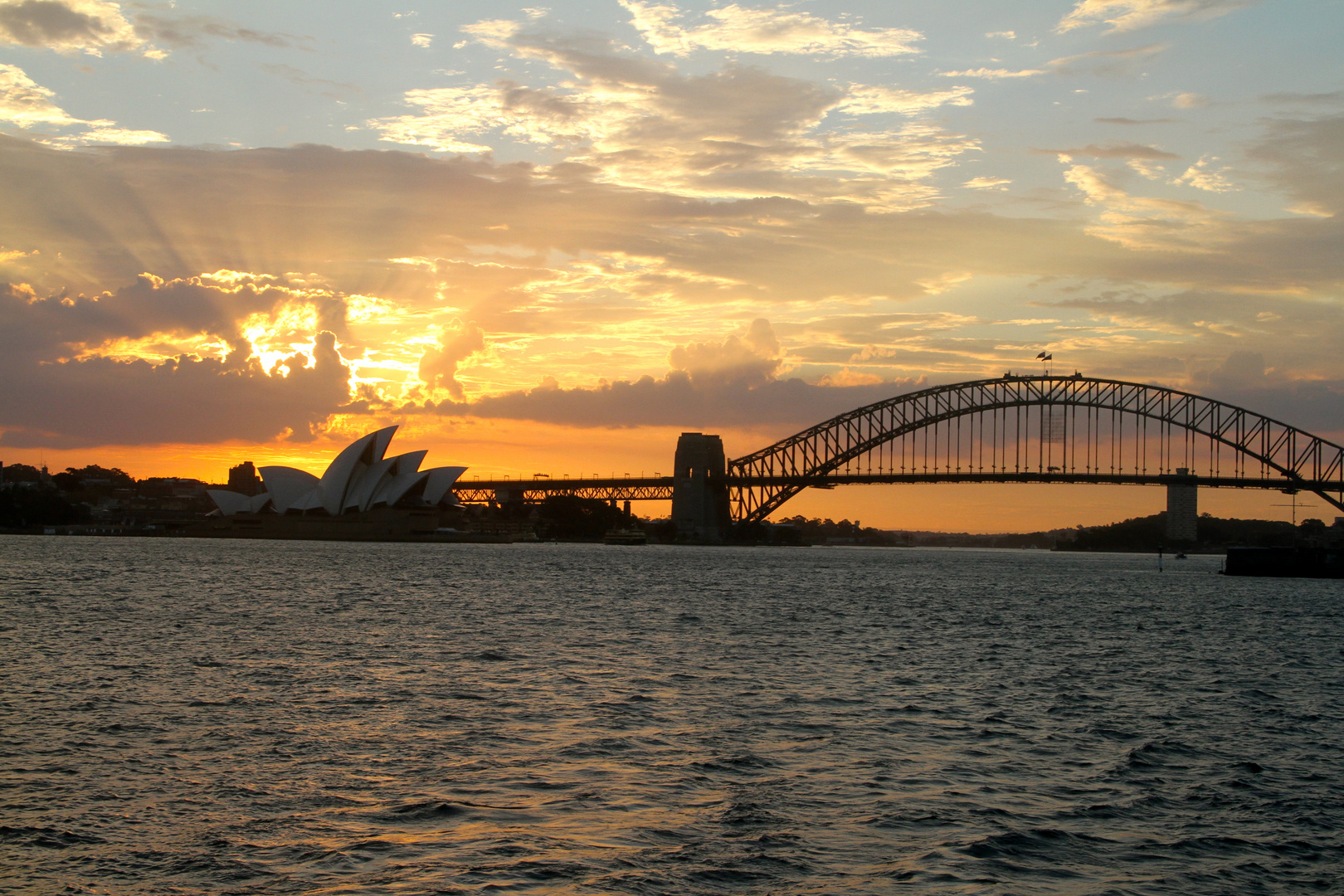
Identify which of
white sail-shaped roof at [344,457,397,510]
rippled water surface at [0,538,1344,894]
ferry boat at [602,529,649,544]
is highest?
white sail-shaped roof at [344,457,397,510]

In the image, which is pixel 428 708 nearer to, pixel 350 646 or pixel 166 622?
pixel 350 646

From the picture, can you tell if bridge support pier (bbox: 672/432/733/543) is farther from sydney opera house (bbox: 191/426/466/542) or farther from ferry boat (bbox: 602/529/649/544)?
sydney opera house (bbox: 191/426/466/542)

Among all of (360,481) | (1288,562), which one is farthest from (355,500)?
(1288,562)

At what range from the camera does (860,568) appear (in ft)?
294

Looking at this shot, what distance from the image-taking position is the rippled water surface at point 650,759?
30.9ft

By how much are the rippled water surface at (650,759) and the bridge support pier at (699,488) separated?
97395mm

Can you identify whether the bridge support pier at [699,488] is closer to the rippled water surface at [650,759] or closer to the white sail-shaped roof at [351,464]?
the white sail-shaped roof at [351,464]

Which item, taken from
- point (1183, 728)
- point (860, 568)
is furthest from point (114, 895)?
point (860, 568)

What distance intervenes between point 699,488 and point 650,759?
379 ft

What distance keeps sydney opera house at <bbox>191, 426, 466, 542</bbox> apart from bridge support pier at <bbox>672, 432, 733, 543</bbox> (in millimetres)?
25902

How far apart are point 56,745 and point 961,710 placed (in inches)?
472

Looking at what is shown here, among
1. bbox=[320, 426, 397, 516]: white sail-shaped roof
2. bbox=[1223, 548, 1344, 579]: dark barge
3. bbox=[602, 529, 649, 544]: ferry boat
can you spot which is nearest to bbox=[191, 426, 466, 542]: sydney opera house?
bbox=[320, 426, 397, 516]: white sail-shaped roof

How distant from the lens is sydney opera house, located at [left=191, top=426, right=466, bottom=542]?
12406cm

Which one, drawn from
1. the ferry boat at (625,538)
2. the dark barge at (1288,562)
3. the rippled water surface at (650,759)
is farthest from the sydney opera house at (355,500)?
the rippled water surface at (650,759)
